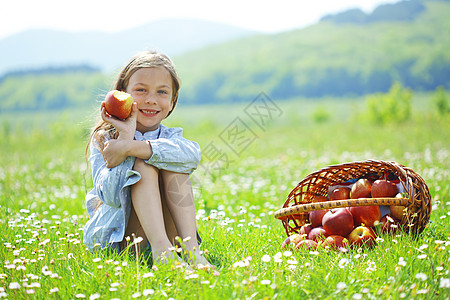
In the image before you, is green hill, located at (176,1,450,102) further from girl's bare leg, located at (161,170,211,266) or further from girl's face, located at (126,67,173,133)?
girl's bare leg, located at (161,170,211,266)

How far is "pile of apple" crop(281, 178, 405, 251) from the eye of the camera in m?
2.77

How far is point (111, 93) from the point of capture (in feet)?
9.16

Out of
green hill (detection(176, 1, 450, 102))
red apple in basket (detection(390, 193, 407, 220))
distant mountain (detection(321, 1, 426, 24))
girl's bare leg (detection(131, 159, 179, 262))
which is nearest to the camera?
girl's bare leg (detection(131, 159, 179, 262))

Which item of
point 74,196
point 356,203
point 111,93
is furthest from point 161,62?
point 74,196

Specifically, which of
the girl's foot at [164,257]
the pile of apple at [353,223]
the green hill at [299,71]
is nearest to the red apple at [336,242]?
the pile of apple at [353,223]

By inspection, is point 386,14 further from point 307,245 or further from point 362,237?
point 307,245

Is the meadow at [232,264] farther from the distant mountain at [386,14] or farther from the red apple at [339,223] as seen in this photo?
the distant mountain at [386,14]

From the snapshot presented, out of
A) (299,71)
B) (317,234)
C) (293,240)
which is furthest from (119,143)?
(299,71)

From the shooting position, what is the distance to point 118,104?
274 centimetres

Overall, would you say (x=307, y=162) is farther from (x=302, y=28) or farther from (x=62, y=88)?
(x=302, y=28)

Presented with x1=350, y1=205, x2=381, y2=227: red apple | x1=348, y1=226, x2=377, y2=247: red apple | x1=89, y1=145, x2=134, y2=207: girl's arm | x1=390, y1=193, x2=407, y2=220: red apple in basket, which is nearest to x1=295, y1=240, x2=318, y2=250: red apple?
x1=348, y1=226, x2=377, y2=247: red apple

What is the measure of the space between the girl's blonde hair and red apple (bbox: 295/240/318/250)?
1432mm

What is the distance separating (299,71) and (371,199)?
3753 inches

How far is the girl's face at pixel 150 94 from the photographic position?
3.02 metres
